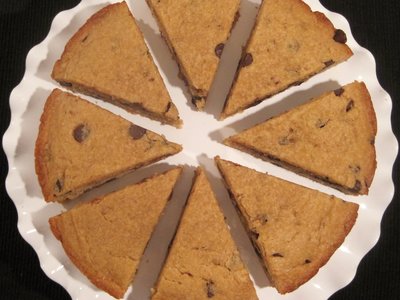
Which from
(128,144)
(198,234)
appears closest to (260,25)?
(128,144)

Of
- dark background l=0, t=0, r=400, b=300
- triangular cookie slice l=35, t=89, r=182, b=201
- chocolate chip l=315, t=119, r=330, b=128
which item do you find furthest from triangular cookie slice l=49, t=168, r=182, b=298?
chocolate chip l=315, t=119, r=330, b=128

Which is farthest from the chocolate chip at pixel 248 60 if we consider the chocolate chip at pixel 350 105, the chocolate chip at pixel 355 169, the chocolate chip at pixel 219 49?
the chocolate chip at pixel 355 169

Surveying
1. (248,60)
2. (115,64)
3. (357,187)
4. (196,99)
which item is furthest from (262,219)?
(115,64)

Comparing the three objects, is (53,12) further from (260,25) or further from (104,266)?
(104,266)

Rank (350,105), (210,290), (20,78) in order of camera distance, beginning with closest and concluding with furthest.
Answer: (210,290) < (350,105) < (20,78)

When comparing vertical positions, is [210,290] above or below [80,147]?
below

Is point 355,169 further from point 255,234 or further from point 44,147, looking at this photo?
point 44,147
